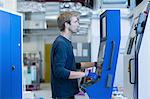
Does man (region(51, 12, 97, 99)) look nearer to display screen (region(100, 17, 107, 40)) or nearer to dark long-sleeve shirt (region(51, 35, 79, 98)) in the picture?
dark long-sleeve shirt (region(51, 35, 79, 98))

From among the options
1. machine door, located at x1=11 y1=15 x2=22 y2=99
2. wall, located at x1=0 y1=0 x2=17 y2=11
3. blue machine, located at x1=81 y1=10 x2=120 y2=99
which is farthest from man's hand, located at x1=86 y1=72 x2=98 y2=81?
wall, located at x1=0 y1=0 x2=17 y2=11

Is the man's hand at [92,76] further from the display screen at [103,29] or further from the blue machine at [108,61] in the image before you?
the display screen at [103,29]

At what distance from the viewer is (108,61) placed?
3.05 m

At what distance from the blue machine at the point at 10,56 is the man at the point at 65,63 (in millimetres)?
2347

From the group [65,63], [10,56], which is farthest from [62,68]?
[10,56]

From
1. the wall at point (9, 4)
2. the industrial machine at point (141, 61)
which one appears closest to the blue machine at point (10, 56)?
the wall at point (9, 4)

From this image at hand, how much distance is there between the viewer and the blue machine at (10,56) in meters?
5.27

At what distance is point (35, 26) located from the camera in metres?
9.84

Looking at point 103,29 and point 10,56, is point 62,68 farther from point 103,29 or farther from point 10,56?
point 10,56

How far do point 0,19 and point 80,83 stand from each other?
2.35 m

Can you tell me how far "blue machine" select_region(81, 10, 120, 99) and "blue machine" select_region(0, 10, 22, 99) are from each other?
2444 mm

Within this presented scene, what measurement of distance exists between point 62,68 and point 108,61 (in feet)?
1.43

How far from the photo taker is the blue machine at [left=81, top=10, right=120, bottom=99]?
3035 millimetres

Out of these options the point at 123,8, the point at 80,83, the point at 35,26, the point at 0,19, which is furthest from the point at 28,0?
the point at 80,83
